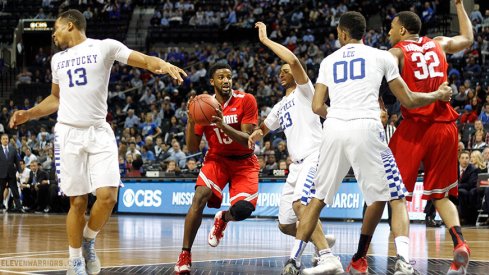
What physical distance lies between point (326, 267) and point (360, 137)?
3.60 feet

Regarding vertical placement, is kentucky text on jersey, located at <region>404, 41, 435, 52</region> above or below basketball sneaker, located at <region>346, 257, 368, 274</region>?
above

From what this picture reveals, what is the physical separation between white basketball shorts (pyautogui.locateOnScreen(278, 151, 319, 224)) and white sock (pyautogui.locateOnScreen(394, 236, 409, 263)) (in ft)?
2.96

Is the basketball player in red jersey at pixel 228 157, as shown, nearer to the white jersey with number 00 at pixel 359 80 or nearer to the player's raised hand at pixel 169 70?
the player's raised hand at pixel 169 70

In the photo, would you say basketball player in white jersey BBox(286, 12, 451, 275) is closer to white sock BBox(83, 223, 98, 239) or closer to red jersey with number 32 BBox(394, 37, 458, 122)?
red jersey with number 32 BBox(394, 37, 458, 122)

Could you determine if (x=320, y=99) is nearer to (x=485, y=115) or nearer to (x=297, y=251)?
(x=297, y=251)

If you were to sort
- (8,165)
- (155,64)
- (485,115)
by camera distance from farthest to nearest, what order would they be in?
(8,165) → (485,115) → (155,64)

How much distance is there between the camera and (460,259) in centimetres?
681

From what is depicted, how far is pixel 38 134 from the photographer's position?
1040 inches

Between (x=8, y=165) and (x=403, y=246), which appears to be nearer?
(x=403, y=246)

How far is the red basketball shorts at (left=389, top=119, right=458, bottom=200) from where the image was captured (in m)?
7.17

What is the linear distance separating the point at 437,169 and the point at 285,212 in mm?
1551

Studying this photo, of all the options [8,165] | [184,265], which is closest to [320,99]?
[184,265]

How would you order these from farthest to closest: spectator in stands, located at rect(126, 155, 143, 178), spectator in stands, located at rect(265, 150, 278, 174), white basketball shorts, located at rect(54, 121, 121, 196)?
spectator in stands, located at rect(126, 155, 143, 178) < spectator in stands, located at rect(265, 150, 278, 174) < white basketball shorts, located at rect(54, 121, 121, 196)

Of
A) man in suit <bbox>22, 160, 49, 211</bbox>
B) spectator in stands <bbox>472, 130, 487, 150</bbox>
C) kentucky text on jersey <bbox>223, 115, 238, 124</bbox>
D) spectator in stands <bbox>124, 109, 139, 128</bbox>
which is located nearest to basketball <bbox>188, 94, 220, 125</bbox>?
kentucky text on jersey <bbox>223, 115, 238, 124</bbox>
